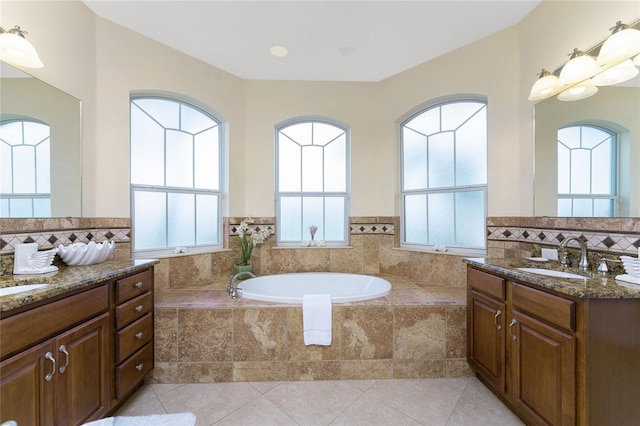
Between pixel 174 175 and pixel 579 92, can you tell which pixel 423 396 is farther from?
pixel 174 175

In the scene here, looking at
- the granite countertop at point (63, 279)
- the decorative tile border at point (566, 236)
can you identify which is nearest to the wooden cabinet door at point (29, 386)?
the granite countertop at point (63, 279)

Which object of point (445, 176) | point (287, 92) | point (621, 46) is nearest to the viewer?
point (621, 46)

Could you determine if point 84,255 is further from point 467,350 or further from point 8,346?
point 467,350

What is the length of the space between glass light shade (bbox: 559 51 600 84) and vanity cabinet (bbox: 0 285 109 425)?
3076mm

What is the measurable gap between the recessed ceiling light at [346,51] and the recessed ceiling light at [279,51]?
1.68ft

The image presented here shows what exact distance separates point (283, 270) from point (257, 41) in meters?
2.30

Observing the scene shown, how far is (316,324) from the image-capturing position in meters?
1.96

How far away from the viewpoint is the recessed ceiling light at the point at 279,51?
2473 mm

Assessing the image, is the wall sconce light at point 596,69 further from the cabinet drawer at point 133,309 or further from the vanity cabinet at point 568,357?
the cabinet drawer at point 133,309

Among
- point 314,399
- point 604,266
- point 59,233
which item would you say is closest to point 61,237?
point 59,233

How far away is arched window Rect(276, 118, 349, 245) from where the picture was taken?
10.3ft

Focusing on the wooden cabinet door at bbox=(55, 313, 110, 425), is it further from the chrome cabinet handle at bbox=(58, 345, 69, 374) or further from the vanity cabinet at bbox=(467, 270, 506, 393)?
the vanity cabinet at bbox=(467, 270, 506, 393)

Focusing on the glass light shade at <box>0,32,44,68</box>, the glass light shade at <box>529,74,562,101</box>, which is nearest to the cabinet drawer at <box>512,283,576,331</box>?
the glass light shade at <box>529,74,562,101</box>

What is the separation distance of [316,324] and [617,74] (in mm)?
2409
